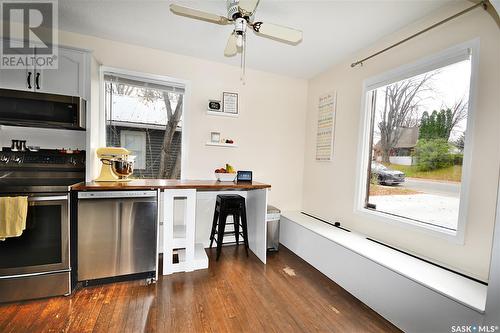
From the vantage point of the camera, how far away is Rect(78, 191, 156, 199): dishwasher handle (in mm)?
1960

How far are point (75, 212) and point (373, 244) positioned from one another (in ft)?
9.43

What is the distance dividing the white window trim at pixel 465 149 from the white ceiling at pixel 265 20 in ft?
1.38

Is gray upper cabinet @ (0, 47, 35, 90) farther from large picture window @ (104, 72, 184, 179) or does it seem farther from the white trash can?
the white trash can

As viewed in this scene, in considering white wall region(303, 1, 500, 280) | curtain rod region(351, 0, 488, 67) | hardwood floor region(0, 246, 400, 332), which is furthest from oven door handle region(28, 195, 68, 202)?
curtain rod region(351, 0, 488, 67)

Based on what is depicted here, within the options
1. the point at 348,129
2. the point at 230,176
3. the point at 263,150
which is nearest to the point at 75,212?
the point at 230,176

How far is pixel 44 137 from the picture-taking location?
2.29 meters

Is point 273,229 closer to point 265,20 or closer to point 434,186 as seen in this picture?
point 434,186

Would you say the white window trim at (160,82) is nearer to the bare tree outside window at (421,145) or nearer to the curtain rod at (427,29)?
the curtain rod at (427,29)

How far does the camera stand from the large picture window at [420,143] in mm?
1760

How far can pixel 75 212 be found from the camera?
6.44 ft

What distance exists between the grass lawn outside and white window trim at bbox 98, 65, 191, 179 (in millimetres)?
2493

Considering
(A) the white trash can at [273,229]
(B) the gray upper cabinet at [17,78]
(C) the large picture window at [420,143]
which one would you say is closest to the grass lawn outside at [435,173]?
(C) the large picture window at [420,143]

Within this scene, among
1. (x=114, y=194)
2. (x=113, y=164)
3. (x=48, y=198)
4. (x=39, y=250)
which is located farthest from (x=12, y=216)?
(x=113, y=164)

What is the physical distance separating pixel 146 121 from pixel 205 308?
2281 mm
